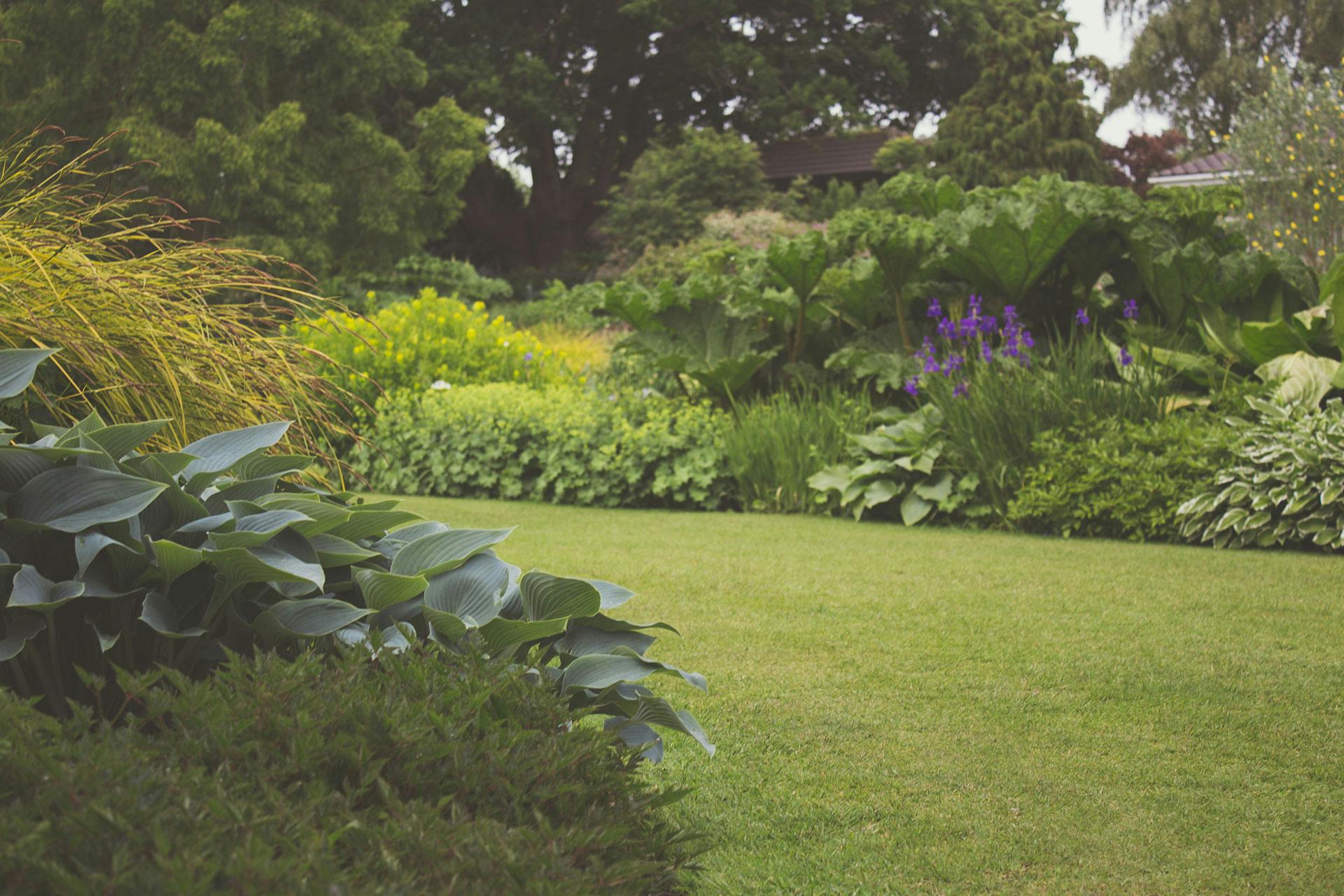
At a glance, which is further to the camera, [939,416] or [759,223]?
[759,223]

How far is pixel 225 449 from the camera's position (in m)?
2.17

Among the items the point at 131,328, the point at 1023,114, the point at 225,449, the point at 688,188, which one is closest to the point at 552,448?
the point at 131,328

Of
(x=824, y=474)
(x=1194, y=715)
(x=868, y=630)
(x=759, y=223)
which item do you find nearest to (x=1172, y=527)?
(x=824, y=474)

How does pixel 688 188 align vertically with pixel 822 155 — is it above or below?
below

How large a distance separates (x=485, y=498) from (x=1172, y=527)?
14.7ft

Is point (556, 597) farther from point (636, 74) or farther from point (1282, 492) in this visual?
point (636, 74)

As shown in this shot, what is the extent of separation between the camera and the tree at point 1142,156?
1163 inches

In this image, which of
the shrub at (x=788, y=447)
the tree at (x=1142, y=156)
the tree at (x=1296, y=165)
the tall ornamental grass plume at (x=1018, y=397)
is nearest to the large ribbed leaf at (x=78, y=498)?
the tall ornamental grass plume at (x=1018, y=397)

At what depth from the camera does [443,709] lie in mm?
1593

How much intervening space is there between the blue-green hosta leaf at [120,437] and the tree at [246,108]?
16470mm

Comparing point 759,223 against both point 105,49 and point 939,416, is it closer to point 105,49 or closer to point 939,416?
point 105,49

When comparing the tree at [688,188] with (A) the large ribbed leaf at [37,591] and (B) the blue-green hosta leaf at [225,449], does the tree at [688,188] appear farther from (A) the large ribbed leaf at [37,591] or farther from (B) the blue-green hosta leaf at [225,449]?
(A) the large ribbed leaf at [37,591]

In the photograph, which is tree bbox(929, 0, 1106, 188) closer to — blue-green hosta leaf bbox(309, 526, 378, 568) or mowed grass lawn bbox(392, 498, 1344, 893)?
mowed grass lawn bbox(392, 498, 1344, 893)

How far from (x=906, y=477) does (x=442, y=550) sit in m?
4.73
